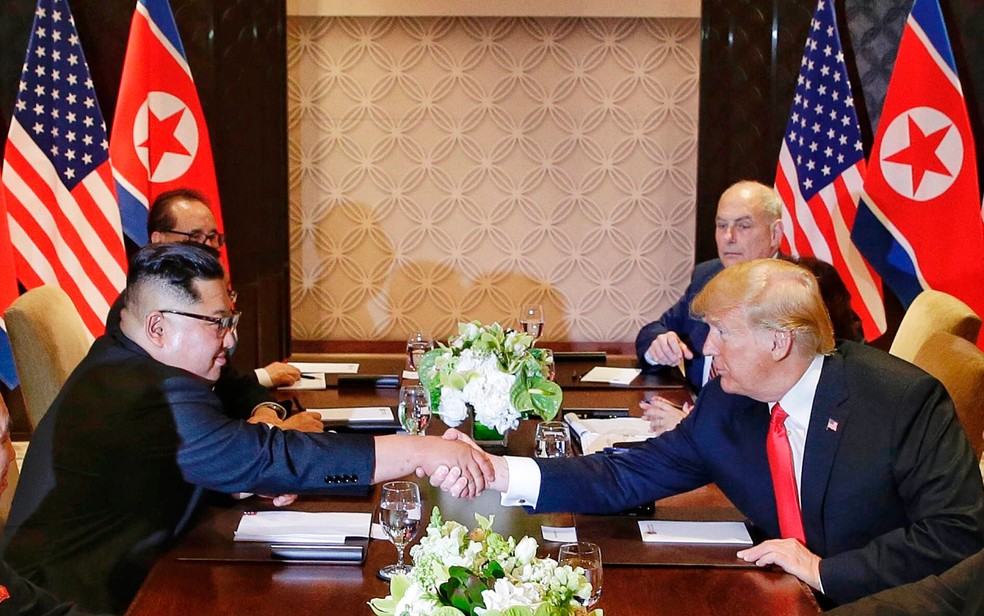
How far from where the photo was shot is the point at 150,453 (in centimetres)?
243

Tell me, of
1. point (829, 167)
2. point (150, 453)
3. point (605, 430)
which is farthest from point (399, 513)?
point (829, 167)

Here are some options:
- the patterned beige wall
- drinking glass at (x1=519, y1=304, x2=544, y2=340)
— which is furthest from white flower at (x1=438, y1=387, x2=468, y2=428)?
the patterned beige wall

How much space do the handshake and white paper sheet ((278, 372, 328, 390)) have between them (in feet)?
4.18

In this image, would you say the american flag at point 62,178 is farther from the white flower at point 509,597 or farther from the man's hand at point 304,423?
the white flower at point 509,597

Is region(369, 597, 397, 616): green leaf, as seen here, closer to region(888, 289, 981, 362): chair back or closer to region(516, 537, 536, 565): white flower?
region(516, 537, 536, 565): white flower

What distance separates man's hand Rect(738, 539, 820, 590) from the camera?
2113 mm

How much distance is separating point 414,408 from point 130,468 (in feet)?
2.48

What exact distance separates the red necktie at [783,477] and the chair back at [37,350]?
2.22m

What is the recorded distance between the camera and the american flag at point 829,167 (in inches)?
195

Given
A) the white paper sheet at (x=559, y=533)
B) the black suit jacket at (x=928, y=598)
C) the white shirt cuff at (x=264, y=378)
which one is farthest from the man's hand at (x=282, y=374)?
the black suit jacket at (x=928, y=598)

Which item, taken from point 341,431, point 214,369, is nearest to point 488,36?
point 341,431

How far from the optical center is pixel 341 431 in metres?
3.14

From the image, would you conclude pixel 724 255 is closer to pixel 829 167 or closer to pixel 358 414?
pixel 829 167

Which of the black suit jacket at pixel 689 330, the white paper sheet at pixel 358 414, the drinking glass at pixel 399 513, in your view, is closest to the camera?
the drinking glass at pixel 399 513
